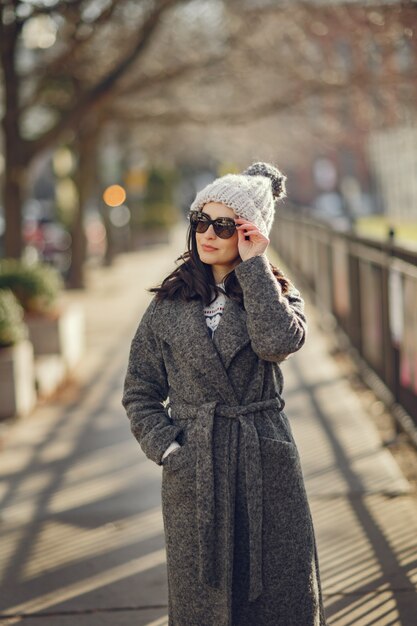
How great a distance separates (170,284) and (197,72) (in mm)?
14035

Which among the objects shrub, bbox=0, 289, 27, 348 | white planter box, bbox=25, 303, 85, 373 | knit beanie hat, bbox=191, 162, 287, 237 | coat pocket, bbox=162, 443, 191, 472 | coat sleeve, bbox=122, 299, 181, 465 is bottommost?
white planter box, bbox=25, 303, 85, 373

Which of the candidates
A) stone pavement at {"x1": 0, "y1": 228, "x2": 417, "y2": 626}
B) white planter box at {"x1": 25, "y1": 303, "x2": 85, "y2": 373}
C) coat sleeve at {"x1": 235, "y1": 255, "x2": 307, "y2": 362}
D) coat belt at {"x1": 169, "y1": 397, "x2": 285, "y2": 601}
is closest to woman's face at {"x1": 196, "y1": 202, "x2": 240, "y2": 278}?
coat sleeve at {"x1": 235, "y1": 255, "x2": 307, "y2": 362}

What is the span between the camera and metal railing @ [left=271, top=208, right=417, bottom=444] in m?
6.68

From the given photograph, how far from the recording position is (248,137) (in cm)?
3250

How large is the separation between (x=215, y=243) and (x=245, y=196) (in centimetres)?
18

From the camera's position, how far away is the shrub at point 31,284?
11.2 m

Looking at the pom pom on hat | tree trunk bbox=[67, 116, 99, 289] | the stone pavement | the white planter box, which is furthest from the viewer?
tree trunk bbox=[67, 116, 99, 289]

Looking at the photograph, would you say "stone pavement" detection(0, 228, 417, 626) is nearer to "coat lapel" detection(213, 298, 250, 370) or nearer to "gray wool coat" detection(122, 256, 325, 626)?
"gray wool coat" detection(122, 256, 325, 626)

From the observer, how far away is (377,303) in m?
8.22

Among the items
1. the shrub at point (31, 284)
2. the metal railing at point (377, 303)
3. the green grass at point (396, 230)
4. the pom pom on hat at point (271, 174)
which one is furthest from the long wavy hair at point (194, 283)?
the shrub at point (31, 284)

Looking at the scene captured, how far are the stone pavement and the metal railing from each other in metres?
0.44

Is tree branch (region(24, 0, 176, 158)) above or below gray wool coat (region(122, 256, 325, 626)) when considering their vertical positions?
above

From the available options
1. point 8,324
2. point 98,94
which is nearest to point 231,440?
point 8,324

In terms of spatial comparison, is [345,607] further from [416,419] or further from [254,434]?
[416,419]
